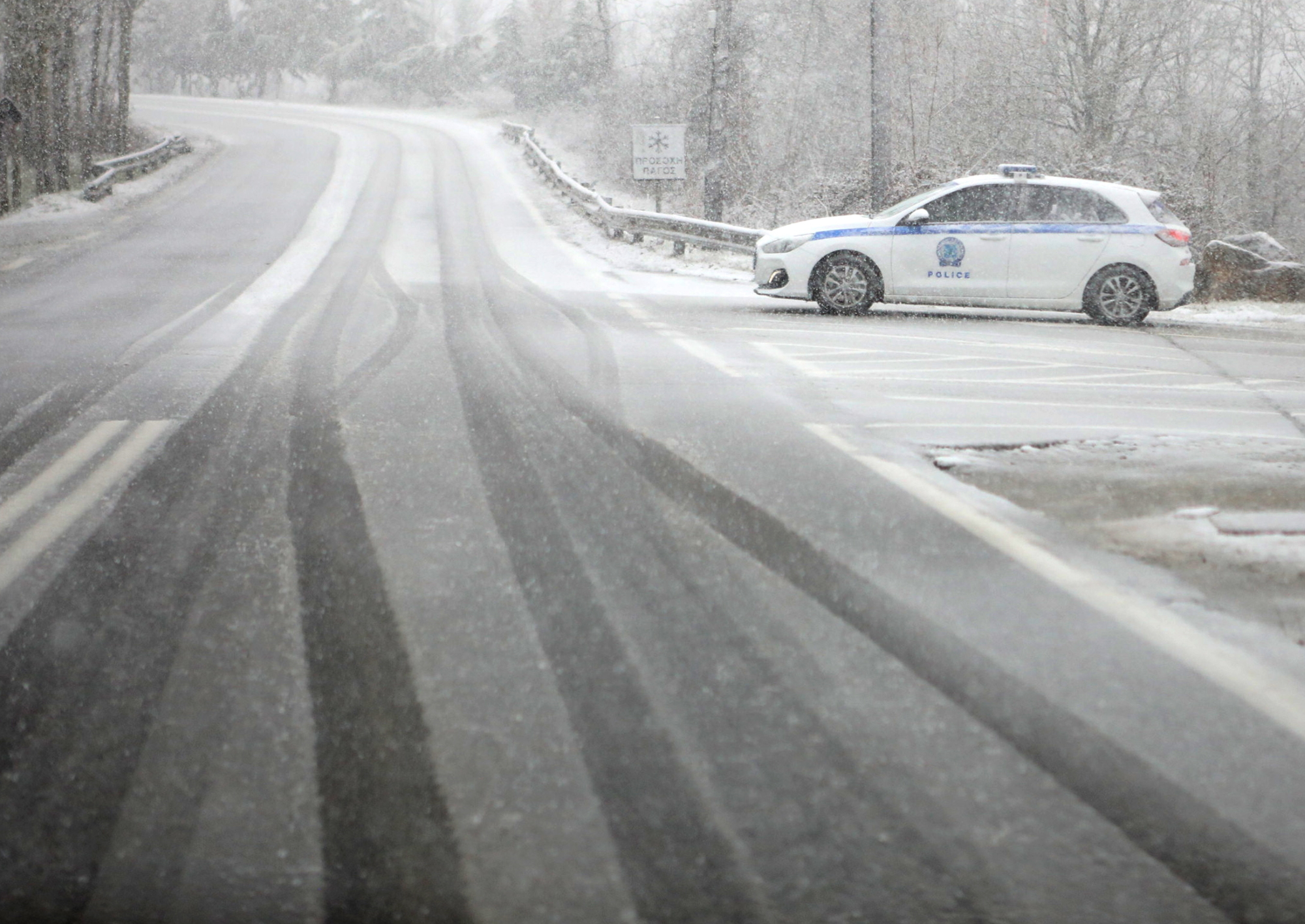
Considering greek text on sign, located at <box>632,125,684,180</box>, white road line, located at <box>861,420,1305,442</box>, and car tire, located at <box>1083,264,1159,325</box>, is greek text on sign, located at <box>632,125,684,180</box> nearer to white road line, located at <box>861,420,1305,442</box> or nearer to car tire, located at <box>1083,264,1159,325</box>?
car tire, located at <box>1083,264,1159,325</box>

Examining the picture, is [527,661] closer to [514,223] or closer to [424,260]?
[424,260]

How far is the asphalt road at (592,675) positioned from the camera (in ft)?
7.98

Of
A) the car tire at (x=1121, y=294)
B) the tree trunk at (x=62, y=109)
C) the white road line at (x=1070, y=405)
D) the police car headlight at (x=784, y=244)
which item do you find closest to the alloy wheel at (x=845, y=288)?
the police car headlight at (x=784, y=244)

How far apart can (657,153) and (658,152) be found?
0.05ft

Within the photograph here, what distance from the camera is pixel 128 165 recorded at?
29.7m

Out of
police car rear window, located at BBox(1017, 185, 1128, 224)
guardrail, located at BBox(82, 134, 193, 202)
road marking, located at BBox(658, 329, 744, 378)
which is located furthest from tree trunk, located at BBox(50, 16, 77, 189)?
police car rear window, located at BBox(1017, 185, 1128, 224)

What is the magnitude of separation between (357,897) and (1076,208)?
12453 millimetres

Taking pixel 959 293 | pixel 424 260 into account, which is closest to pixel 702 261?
pixel 424 260

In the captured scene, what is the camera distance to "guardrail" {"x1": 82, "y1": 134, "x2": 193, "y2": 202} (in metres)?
26.0

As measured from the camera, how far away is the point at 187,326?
35.1 feet

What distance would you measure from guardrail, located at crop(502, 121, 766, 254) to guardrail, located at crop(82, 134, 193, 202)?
10340 mm

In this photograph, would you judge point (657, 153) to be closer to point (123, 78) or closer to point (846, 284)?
point (846, 284)

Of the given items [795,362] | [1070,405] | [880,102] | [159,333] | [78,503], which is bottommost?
[78,503]

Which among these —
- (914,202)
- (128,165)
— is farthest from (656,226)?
(128,165)
